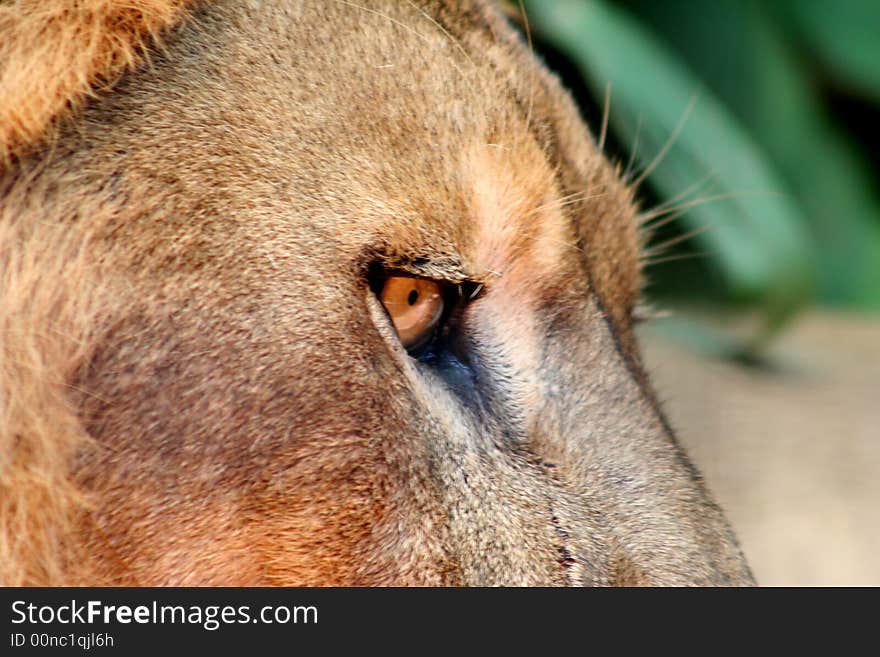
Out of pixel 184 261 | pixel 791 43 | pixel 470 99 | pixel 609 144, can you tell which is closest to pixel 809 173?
pixel 791 43

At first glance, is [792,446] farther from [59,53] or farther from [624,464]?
[59,53]

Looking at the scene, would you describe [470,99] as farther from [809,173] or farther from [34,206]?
[809,173]

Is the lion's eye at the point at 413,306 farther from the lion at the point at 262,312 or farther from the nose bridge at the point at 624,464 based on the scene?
the nose bridge at the point at 624,464

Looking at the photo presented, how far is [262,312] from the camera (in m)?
1.28

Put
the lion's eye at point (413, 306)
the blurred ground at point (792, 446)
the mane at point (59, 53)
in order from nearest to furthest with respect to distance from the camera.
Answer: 1. the mane at point (59, 53)
2. the lion's eye at point (413, 306)
3. the blurred ground at point (792, 446)

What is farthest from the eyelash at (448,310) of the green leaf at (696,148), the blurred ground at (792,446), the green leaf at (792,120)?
the green leaf at (792,120)

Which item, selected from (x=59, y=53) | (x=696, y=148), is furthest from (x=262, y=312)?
(x=696, y=148)

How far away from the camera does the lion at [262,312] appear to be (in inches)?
49.2

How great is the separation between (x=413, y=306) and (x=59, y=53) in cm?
51

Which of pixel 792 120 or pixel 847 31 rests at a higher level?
pixel 847 31

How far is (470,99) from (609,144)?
3.16m

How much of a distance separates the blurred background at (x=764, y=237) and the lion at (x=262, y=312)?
640 mm

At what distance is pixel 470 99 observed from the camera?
4.81ft

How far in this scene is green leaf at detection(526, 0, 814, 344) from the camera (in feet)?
12.3
